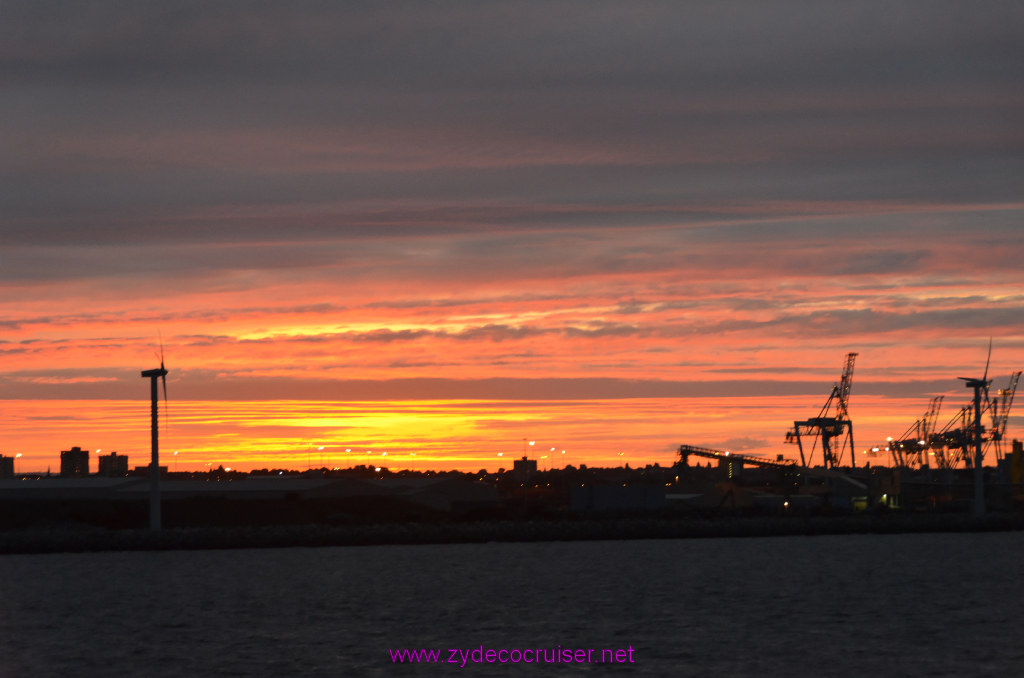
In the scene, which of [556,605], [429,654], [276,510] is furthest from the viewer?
[276,510]

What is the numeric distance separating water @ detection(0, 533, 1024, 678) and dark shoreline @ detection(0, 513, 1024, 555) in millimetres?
2820

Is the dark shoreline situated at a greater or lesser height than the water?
greater

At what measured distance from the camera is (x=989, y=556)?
104 metres

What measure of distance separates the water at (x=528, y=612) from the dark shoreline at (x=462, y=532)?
282cm

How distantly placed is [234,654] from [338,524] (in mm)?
95565

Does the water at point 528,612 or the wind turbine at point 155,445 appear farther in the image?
the wind turbine at point 155,445

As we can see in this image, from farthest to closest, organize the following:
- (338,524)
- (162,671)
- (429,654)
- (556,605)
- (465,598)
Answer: (338,524) → (465,598) → (556,605) → (429,654) → (162,671)

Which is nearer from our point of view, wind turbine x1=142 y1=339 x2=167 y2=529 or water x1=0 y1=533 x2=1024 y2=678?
water x1=0 y1=533 x2=1024 y2=678

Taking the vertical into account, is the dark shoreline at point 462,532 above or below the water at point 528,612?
above

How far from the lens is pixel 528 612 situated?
66500mm

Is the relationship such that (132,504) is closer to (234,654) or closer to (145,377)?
(145,377)

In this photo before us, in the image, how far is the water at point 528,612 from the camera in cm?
4838

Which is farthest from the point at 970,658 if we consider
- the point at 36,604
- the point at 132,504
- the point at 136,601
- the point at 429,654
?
the point at 132,504

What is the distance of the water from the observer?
48.4 metres
